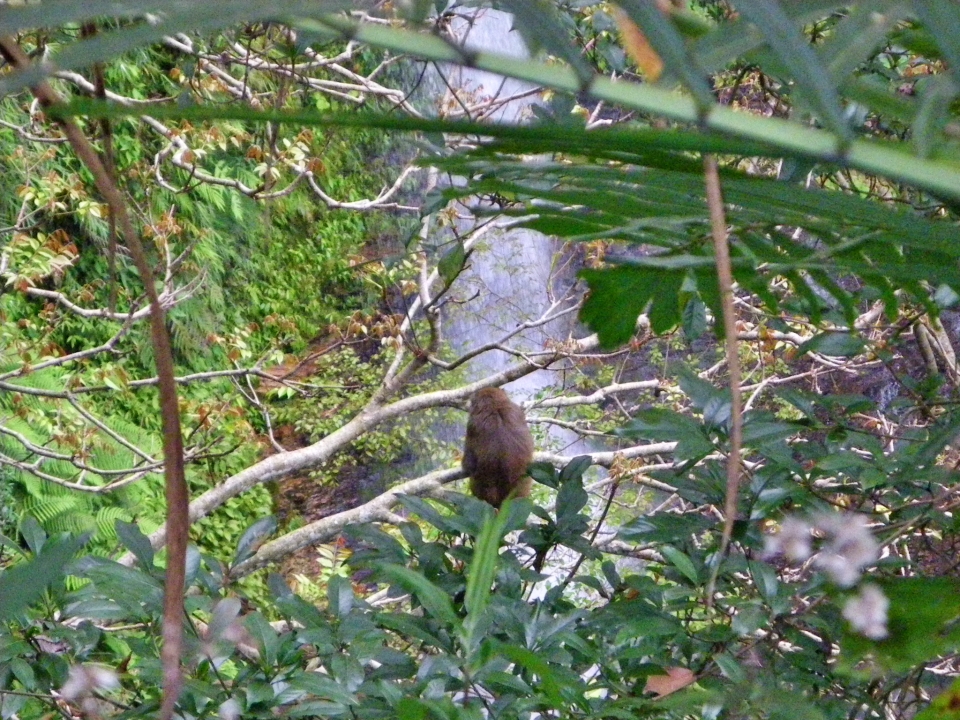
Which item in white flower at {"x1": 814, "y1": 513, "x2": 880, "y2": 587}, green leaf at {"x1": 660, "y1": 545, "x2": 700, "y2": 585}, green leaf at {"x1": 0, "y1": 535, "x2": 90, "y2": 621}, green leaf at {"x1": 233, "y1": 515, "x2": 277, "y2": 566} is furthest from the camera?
green leaf at {"x1": 233, "y1": 515, "x2": 277, "y2": 566}

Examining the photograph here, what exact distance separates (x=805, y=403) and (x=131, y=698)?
0.85 meters

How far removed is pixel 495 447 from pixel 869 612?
2162mm

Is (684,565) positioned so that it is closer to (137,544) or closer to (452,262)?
(137,544)

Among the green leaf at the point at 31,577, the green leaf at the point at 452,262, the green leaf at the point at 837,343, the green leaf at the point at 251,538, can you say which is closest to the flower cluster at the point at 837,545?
the green leaf at the point at 837,343

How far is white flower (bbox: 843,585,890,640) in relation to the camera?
371mm

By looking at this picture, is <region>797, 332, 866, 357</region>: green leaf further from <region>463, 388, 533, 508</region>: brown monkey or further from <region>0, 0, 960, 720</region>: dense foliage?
<region>463, 388, 533, 508</region>: brown monkey

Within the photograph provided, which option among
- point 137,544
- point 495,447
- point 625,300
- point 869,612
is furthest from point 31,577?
point 495,447

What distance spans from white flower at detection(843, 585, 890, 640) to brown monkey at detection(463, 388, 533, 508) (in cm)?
209

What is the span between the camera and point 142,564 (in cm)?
88

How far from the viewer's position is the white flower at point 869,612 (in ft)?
1.22

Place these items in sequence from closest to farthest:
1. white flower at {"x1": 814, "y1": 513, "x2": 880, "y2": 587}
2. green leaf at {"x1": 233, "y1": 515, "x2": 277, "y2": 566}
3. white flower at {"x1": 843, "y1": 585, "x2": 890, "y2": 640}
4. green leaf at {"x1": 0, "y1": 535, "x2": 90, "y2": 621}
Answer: green leaf at {"x1": 0, "y1": 535, "x2": 90, "y2": 621} < white flower at {"x1": 843, "y1": 585, "x2": 890, "y2": 640} < white flower at {"x1": 814, "y1": 513, "x2": 880, "y2": 587} < green leaf at {"x1": 233, "y1": 515, "x2": 277, "y2": 566}

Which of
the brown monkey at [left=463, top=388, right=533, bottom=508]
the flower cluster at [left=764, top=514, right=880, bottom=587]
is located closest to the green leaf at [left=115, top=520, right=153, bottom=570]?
the flower cluster at [left=764, top=514, right=880, bottom=587]

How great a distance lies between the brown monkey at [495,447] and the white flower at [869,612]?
2094mm

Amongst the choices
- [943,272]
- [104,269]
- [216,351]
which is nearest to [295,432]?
[216,351]
